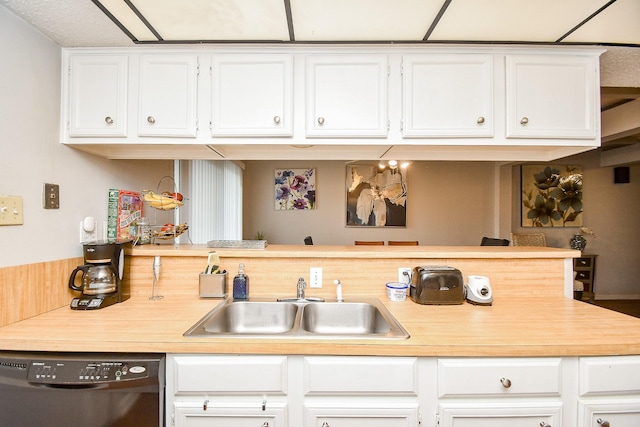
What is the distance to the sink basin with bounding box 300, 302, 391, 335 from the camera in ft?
4.87

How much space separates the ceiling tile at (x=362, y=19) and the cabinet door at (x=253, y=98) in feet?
0.63

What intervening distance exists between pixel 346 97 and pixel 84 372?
152cm

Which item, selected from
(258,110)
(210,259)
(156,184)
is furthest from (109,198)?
(258,110)

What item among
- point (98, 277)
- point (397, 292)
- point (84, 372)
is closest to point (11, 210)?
point (98, 277)

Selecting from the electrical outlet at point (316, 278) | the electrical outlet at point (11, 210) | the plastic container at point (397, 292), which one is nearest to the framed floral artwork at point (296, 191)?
the electrical outlet at point (316, 278)

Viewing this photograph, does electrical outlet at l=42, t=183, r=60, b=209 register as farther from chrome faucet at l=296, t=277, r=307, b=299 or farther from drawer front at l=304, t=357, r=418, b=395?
drawer front at l=304, t=357, r=418, b=395

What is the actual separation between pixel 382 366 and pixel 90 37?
191cm

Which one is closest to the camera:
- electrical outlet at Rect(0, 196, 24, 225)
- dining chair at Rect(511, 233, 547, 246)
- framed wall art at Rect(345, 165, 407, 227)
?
electrical outlet at Rect(0, 196, 24, 225)

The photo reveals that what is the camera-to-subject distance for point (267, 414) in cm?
105

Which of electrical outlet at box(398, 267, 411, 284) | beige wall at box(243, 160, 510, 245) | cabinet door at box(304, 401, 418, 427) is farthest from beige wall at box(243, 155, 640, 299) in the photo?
cabinet door at box(304, 401, 418, 427)

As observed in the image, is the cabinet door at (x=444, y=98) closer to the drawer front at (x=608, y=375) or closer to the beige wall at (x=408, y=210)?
the drawer front at (x=608, y=375)

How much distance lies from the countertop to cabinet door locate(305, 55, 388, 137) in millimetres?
913

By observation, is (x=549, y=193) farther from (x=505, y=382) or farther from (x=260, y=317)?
(x=260, y=317)

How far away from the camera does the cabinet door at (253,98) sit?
1467mm
